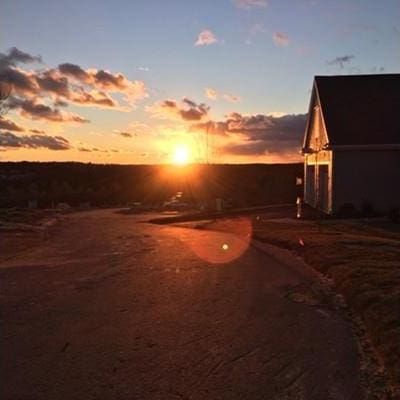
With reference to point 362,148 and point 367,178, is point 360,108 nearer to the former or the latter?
point 362,148

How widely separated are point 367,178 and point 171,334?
1792cm

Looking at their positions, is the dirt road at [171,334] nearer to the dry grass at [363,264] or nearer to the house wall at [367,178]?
the dry grass at [363,264]

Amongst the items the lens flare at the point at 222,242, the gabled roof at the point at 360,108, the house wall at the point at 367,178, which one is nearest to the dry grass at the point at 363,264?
the lens flare at the point at 222,242

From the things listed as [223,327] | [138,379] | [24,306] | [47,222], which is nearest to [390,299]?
[223,327]

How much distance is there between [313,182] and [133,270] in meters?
20.1

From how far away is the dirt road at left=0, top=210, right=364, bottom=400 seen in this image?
5230mm

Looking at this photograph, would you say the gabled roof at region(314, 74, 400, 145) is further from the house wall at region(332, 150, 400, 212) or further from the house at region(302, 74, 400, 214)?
the house wall at region(332, 150, 400, 212)

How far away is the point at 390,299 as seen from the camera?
7707 mm

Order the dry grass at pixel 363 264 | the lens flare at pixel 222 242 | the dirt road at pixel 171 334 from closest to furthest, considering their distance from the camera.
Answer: the dirt road at pixel 171 334 < the dry grass at pixel 363 264 < the lens flare at pixel 222 242

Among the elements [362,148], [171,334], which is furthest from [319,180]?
[171,334]

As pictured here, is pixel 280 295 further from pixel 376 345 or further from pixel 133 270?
pixel 133 270

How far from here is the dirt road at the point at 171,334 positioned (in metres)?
5.23

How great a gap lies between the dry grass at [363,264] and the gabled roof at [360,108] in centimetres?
421

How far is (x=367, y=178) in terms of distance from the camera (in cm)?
2308
